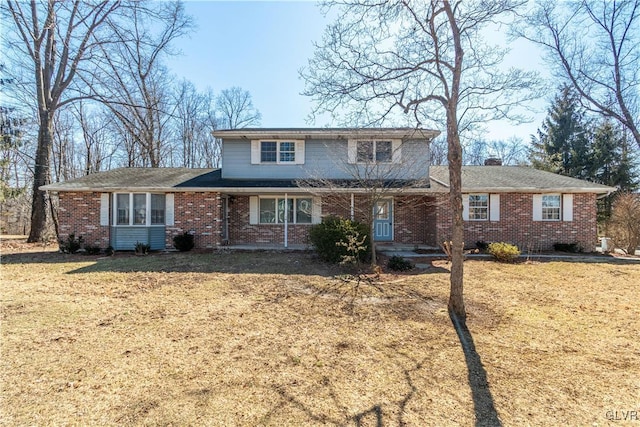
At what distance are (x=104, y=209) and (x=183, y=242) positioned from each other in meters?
3.74

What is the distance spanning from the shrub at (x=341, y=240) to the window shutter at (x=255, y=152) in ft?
18.4

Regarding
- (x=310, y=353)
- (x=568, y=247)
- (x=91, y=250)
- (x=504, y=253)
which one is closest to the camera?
(x=310, y=353)

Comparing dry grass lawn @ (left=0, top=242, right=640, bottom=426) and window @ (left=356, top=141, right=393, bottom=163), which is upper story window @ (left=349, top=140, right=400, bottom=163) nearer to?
window @ (left=356, top=141, right=393, bottom=163)

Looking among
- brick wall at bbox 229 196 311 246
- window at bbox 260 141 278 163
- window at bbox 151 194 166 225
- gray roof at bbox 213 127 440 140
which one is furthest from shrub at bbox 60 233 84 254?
window at bbox 260 141 278 163

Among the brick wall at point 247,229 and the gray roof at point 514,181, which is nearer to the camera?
the gray roof at point 514,181

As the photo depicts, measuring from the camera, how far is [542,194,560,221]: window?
12766 millimetres

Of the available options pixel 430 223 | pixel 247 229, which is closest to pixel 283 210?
pixel 247 229

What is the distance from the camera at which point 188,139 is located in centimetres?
2903

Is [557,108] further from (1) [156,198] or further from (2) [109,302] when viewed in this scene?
(2) [109,302]

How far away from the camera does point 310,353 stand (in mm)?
3975

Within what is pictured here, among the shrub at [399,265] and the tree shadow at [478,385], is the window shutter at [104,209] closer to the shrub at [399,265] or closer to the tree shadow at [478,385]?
the shrub at [399,265]

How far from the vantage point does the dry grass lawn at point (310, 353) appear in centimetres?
281

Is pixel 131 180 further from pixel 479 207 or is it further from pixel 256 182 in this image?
pixel 479 207

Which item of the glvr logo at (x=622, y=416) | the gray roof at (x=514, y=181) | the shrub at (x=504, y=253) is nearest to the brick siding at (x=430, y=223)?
the gray roof at (x=514, y=181)
